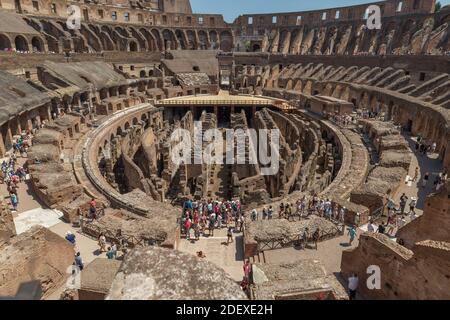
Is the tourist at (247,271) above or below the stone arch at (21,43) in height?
below

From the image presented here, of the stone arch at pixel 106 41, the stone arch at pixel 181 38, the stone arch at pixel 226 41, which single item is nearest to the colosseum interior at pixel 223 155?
the stone arch at pixel 181 38

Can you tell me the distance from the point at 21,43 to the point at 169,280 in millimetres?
42726

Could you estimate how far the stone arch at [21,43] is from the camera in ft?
120

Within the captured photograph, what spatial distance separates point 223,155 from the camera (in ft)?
89.0

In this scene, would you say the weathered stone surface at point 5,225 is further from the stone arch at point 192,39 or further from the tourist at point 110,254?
the stone arch at point 192,39

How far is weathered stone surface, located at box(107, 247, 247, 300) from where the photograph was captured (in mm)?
4906

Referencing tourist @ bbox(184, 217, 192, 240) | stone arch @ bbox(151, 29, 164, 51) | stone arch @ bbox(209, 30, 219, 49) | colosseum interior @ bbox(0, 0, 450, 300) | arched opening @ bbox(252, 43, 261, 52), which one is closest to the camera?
colosseum interior @ bbox(0, 0, 450, 300)

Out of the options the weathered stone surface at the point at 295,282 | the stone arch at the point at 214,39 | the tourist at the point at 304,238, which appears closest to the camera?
the weathered stone surface at the point at 295,282

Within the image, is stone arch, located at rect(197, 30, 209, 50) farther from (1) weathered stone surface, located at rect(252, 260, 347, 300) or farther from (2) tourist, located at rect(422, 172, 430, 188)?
(1) weathered stone surface, located at rect(252, 260, 347, 300)

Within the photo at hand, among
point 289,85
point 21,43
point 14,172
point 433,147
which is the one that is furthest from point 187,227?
point 21,43

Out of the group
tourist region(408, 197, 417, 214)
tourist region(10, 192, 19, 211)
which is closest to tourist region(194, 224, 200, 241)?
tourist region(10, 192, 19, 211)

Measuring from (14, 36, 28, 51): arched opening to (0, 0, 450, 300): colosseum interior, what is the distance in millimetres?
148

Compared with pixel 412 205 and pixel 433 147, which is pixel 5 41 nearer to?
pixel 412 205
